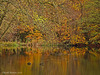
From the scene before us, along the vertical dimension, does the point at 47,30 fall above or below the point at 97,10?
below

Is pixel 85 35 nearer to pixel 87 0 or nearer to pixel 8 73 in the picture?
pixel 87 0

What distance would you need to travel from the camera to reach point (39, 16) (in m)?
7.52

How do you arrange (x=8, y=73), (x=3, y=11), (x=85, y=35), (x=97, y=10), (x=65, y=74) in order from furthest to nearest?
(x=85, y=35) < (x=97, y=10) < (x=65, y=74) < (x=8, y=73) < (x=3, y=11)

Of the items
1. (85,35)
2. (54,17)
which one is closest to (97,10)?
(85,35)

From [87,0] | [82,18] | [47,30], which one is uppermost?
[87,0]

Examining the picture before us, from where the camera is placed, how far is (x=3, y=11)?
26.4 feet

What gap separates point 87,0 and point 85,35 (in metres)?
5.12

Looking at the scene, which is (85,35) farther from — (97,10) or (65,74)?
(65,74)

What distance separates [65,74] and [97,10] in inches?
632

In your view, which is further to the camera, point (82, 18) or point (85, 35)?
point (85, 35)

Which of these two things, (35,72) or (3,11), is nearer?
(3,11)

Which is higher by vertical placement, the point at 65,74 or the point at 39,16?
the point at 39,16

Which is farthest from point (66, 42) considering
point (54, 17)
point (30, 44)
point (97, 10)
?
point (54, 17)

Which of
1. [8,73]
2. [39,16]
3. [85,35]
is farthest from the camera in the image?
[85,35]
